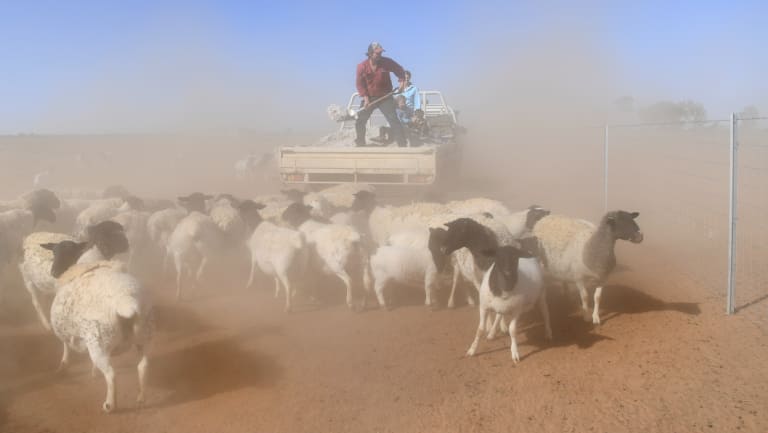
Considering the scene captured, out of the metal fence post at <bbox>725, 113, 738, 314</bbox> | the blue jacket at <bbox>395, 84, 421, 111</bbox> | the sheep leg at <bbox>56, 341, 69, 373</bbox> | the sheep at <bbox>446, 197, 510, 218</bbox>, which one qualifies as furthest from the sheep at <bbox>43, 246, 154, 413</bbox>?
the blue jacket at <bbox>395, 84, 421, 111</bbox>

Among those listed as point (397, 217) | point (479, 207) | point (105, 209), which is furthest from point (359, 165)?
point (105, 209)

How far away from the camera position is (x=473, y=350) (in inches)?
255

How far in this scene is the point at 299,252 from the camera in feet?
27.5

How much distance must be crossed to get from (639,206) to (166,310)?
1307cm

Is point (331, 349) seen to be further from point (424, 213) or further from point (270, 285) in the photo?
point (424, 213)

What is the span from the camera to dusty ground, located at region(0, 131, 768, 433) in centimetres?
509

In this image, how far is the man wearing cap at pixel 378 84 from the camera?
13469mm

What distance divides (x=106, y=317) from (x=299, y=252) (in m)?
3.32

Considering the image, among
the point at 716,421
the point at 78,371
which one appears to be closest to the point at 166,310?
the point at 78,371

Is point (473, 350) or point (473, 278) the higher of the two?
point (473, 278)

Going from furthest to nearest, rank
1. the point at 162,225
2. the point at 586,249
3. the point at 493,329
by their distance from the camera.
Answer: the point at 162,225
the point at 586,249
the point at 493,329

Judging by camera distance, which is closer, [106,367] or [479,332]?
[106,367]

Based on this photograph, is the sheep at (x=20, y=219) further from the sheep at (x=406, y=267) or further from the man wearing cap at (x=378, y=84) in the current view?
the man wearing cap at (x=378, y=84)

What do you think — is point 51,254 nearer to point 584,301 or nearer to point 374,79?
point 584,301
